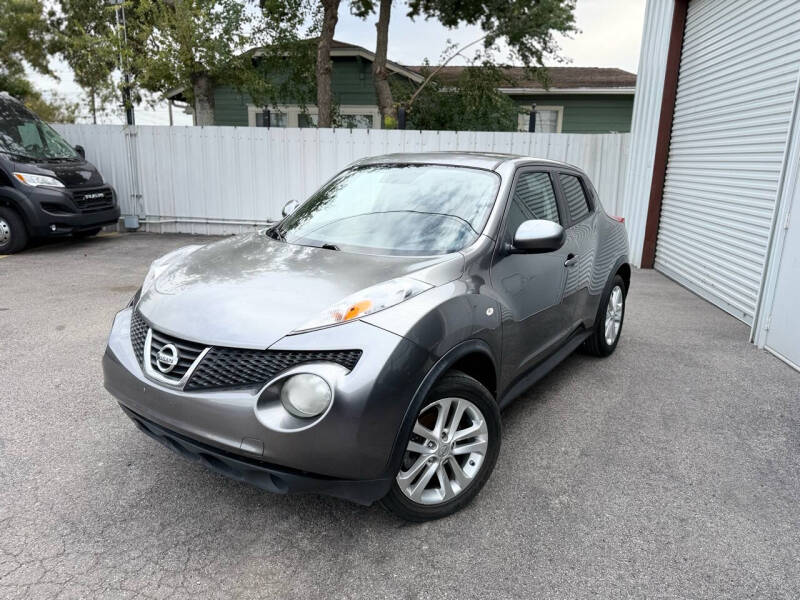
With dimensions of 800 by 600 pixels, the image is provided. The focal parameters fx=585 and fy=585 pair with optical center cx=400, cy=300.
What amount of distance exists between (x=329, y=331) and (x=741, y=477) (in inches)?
97.2

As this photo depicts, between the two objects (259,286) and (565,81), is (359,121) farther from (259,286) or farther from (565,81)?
(259,286)

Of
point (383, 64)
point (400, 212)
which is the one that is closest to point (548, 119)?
point (383, 64)

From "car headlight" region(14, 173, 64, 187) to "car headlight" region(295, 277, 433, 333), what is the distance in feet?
26.8

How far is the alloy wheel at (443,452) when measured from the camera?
258 centimetres

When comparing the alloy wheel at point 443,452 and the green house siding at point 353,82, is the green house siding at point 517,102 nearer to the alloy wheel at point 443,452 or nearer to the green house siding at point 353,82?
the green house siding at point 353,82

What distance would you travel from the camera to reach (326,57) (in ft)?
41.4

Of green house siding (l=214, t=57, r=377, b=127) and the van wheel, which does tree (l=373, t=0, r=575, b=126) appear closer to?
green house siding (l=214, t=57, r=377, b=127)

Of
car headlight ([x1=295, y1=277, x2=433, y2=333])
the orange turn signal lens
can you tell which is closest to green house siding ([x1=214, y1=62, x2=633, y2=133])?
car headlight ([x1=295, y1=277, x2=433, y2=333])

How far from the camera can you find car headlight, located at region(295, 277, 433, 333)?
240 cm

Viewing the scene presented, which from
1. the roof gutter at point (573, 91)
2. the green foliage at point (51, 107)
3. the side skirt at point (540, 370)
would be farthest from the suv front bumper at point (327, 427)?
the green foliage at point (51, 107)

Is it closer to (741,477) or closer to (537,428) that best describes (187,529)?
(537,428)

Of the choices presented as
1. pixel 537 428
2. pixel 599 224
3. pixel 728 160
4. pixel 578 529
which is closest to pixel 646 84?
pixel 728 160

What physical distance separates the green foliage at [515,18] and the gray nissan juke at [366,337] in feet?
36.3

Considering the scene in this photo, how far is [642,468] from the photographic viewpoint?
128 inches
